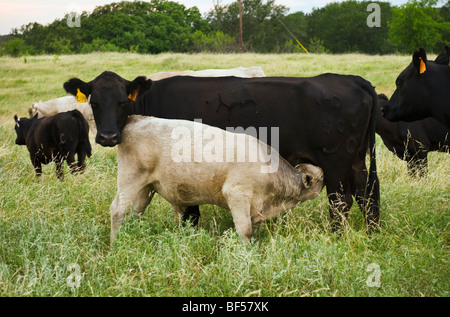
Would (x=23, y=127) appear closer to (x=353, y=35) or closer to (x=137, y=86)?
(x=137, y=86)

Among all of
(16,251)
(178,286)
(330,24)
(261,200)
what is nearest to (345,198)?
(261,200)

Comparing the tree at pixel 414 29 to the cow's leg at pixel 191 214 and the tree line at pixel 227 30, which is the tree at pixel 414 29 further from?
the cow's leg at pixel 191 214

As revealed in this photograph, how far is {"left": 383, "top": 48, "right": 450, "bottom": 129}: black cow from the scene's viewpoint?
588 cm

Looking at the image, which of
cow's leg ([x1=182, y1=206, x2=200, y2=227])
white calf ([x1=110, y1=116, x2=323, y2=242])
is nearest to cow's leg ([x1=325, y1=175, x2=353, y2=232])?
white calf ([x1=110, y1=116, x2=323, y2=242])

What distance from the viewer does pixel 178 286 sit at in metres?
4.11

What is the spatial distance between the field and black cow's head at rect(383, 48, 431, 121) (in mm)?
1013

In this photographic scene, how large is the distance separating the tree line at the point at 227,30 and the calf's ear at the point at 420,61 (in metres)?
43.0

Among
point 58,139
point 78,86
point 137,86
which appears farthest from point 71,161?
point 137,86

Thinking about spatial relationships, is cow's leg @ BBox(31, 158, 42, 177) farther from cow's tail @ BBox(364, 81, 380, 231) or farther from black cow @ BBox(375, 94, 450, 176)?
black cow @ BBox(375, 94, 450, 176)

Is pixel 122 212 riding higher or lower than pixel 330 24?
lower

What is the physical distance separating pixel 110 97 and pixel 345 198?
2674mm
